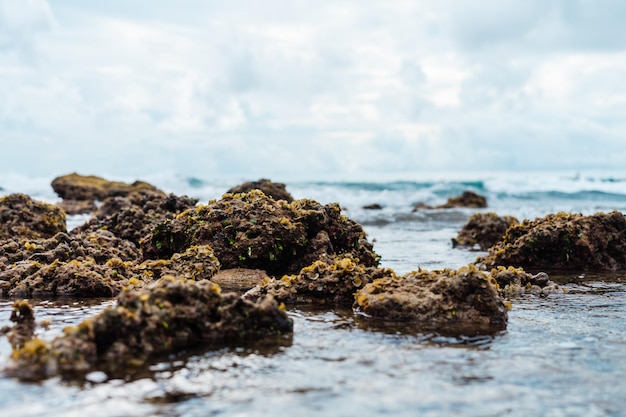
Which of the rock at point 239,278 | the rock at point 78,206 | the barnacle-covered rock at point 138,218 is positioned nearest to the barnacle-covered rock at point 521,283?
the rock at point 239,278

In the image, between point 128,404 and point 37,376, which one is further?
point 37,376

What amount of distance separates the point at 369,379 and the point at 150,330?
1.99 metres

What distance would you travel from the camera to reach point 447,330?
641 centimetres

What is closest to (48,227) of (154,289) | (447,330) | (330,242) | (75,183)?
(330,242)

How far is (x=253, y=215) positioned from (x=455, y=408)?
6.60 meters

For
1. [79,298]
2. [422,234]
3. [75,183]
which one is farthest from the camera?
[75,183]

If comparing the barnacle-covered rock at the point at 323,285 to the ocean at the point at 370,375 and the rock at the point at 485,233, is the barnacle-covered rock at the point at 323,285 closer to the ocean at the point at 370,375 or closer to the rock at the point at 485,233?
the ocean at the point at 370,375

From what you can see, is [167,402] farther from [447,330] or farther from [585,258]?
[585,258]

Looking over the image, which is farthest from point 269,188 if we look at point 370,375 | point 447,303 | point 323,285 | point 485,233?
point 370,375

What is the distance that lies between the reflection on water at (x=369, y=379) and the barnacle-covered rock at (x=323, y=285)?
1.25 m

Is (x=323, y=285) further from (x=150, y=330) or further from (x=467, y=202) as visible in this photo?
(x=467, y=202)

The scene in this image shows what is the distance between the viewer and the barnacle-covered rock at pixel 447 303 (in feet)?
22.1

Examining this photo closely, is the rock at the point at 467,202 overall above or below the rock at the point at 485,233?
above

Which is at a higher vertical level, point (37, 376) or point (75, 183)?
point (75, 183)
